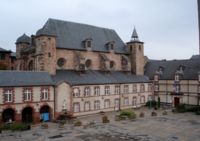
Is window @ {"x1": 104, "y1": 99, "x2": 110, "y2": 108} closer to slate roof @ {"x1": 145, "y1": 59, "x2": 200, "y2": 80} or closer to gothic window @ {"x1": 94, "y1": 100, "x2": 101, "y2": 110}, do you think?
gothic window @ {"x1": 94, "y1": 100, "x2": 101, "y2": 110}

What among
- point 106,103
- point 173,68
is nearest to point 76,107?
point 106,103

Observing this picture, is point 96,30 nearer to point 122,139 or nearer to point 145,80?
point 145,80

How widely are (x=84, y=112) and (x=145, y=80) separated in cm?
1852

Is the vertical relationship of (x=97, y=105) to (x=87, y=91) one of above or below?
Result: below

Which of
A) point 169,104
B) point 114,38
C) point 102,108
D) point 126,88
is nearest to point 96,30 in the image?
point 114,38

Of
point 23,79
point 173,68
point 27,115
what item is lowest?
point 27,115

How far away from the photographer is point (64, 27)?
1925 inches

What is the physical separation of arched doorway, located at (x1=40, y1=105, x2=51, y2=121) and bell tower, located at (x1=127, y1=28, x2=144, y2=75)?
25.6 metres

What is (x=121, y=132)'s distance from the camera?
29.4m

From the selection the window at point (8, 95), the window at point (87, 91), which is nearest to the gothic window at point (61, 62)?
the window at point (87, 91)

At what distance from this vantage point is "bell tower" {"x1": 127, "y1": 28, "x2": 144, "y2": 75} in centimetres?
5671

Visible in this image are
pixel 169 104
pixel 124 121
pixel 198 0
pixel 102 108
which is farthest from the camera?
pixel 169 104

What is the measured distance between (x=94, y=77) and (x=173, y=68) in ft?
62.3

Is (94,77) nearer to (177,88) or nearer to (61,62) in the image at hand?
(61,62)
